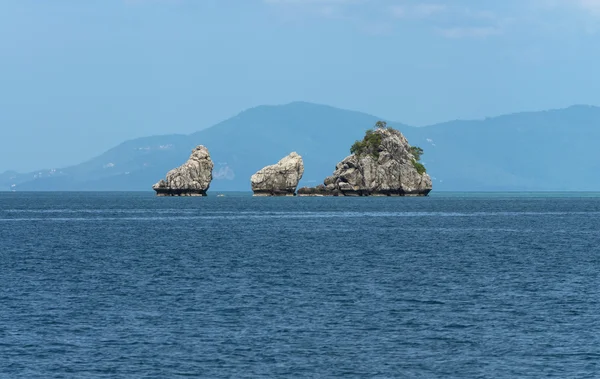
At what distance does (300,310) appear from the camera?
48125 mm

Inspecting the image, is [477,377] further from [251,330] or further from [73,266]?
[73,266]

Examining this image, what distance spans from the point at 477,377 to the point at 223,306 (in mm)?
18659

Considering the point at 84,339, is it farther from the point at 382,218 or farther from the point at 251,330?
the point at 382,218

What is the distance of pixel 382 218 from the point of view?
496 ft

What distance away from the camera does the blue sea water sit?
36.0 meters

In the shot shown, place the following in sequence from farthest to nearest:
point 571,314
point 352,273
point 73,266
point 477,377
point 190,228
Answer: point 190,228 < point 73,266 < point 352,273 < point 571,314 < point 477,377

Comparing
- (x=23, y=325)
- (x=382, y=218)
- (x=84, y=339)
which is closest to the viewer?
(x=84, y=339)

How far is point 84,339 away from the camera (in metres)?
40.2

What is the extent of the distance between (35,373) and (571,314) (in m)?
26.8

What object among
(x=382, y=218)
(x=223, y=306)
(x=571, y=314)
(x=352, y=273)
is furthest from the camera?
(x=382, y=218)

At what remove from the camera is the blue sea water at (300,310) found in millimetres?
36031

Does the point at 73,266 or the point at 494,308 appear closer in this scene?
the point at 494,308

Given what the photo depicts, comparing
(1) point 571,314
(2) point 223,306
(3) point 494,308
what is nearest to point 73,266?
(2) point 223,306

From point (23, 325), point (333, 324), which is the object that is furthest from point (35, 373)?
point (333, 324)
